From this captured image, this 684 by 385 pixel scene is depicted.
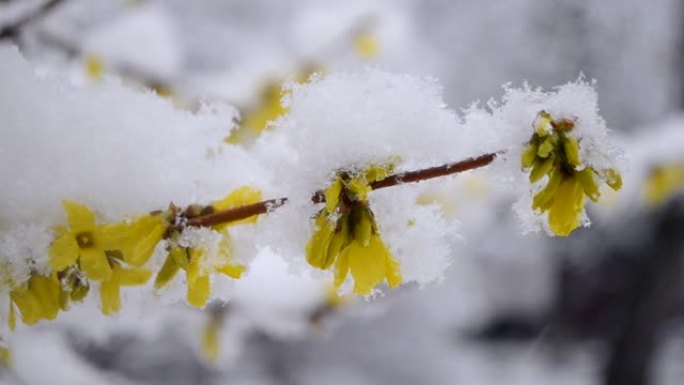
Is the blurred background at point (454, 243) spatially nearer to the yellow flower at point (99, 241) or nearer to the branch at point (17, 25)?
the branch at point (17, 25)

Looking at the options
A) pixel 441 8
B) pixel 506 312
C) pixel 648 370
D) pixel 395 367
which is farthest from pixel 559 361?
pixel 441 8

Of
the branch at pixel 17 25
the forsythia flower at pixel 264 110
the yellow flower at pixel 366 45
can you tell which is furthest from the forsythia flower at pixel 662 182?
the branch at pixel 17 25

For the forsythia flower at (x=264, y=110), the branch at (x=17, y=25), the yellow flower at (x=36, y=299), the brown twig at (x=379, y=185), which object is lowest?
the yellow flower at (x=36, y=299)

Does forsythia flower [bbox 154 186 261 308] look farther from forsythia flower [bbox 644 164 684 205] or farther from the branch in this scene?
forsythia flower [bbox 644 164 684 205]

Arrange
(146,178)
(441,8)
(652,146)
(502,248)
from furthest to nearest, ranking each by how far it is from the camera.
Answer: (502,248) → (441,8) → (652,146) → (146,178)

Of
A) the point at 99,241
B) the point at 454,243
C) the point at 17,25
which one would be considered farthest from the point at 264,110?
the point at 454,243

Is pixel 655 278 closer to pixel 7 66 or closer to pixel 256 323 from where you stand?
pixel 256 323
